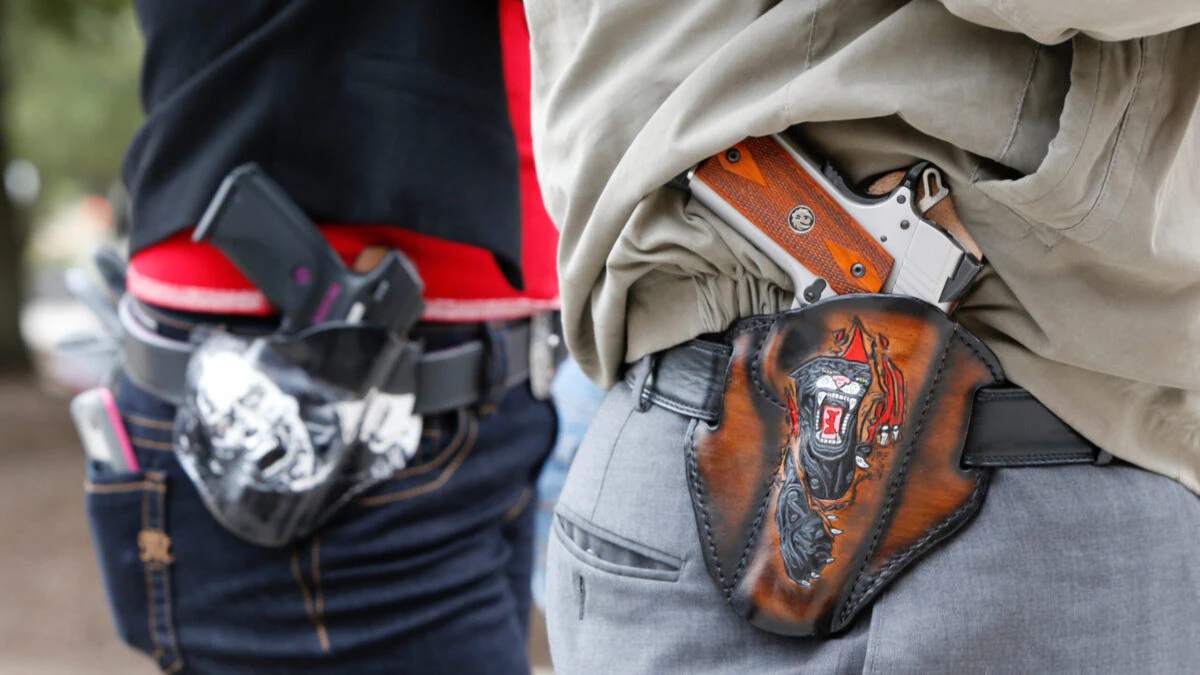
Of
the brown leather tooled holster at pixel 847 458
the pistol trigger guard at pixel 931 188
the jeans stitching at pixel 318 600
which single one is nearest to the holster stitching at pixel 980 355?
the brown leather tooled holster at pixel 847 458

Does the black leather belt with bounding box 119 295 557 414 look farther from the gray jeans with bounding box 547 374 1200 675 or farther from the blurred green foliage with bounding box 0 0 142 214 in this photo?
the blurred green foliage with bounding box 0 0 142 214

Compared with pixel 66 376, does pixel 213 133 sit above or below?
above

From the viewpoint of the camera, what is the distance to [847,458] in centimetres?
98

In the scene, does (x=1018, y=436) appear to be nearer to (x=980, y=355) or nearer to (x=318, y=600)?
(x=980, y=355)

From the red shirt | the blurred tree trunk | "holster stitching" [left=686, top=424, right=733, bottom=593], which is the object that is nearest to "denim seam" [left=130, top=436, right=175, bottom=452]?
the red shirt

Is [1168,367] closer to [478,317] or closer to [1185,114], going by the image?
[1185,114]

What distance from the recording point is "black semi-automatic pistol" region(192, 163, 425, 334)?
1564 mm

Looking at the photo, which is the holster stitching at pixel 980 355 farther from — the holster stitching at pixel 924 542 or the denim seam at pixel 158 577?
the denim seam at pixel 158 577

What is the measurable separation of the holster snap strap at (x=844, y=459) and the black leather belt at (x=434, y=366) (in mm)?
780

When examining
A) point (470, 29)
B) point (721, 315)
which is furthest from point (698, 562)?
point (470, 29)

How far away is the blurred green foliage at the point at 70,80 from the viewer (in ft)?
28.4

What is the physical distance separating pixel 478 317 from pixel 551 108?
689mm

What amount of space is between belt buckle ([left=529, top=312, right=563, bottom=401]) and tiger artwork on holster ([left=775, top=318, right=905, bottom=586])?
0.93 meters

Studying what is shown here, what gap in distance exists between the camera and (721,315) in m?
1.08
